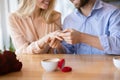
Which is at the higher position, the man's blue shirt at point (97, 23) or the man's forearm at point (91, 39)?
the man's blue shirt at point (97, 23)

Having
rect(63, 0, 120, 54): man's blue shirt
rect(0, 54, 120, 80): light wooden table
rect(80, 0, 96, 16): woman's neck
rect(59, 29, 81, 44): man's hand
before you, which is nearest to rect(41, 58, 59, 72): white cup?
rect(0, 54, 120, 80): light wooden table

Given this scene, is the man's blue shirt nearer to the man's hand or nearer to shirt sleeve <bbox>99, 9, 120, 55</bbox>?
shirt sleeve <bbox>99, 9, 120, 55</bbox>

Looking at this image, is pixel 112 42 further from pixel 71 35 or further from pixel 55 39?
pixel 55 39

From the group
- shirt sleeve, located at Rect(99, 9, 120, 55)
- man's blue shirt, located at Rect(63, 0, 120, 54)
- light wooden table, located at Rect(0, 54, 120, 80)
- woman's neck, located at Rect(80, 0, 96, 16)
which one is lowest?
light wooden table, located at Rect(0, 54, 120, 80)

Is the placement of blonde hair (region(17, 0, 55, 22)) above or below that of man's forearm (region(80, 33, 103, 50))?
above

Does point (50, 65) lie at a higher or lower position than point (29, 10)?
lower

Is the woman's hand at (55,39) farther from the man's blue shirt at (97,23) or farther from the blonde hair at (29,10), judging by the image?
the blonde hair at (29,10)

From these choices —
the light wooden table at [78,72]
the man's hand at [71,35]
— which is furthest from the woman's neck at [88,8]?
the light wooden table at [78,72]

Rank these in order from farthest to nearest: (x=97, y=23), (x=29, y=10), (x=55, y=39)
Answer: (x=29, y=10), (x=97, y=23), (x=55, y=39)

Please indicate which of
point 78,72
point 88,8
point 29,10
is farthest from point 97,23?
point 78,72

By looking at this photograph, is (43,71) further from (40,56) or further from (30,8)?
(30,8)

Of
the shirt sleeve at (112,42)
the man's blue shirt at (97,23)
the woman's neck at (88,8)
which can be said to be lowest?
the shirt sleeve at (112,42)

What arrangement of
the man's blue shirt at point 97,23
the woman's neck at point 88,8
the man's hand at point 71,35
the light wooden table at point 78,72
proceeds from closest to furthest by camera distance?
the light wooden table at point 78,72 → the man's hand at point 71,35 → the man's blue shirt at point 97,23 → the woman's neck at point 88,8

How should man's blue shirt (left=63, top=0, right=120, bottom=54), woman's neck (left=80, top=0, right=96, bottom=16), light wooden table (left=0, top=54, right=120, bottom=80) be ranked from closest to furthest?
light wooden table (left=0, top=54, right=120, bottom=80)
man's blue shirt (left=63, top=0, right=120, bottom=54)
woman's neck (left=80, top=0, right=96, bottom=16)
